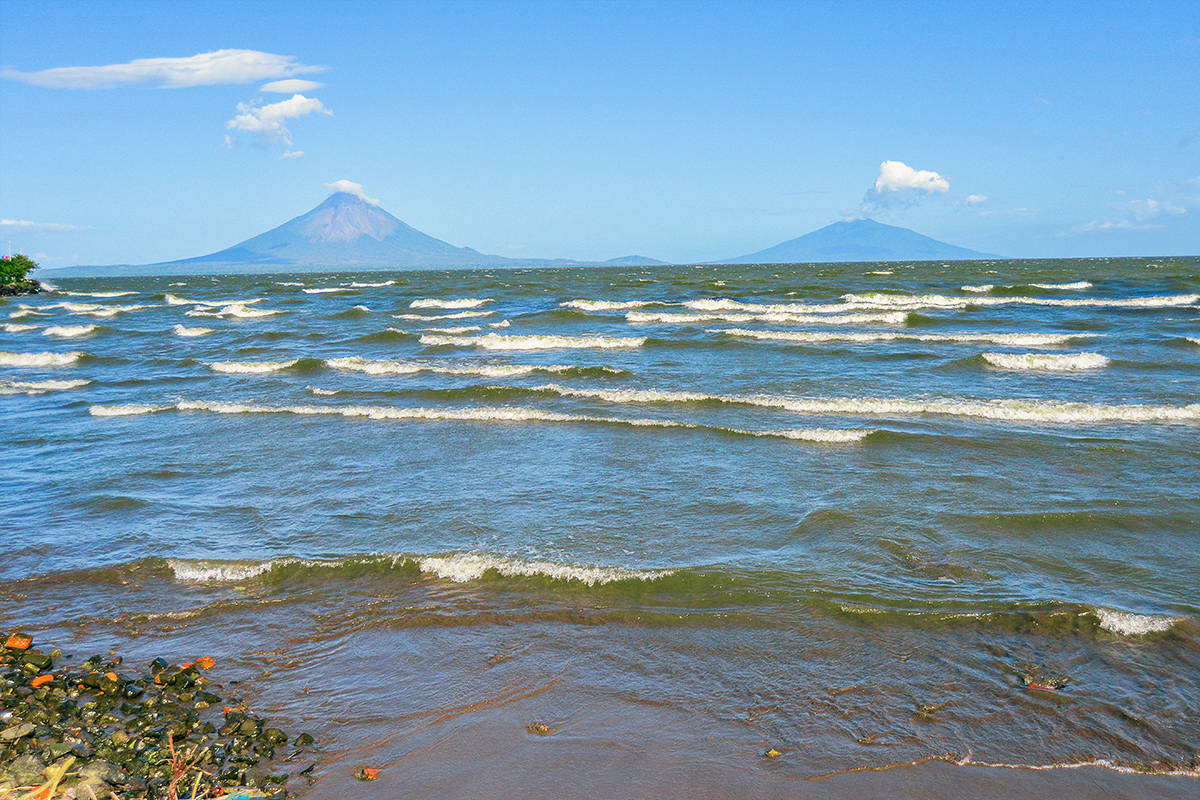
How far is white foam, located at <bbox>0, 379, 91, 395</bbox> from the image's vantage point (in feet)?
62.3

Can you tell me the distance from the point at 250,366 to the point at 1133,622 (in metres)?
21.2

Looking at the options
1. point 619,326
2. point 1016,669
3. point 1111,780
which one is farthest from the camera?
point 619,326

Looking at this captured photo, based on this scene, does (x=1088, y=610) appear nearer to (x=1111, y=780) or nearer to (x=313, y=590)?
(x=1111, y=780)

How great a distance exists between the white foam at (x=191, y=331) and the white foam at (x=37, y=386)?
1096cm

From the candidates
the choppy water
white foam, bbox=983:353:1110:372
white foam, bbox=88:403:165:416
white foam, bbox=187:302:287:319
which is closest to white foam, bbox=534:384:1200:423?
the choppy water

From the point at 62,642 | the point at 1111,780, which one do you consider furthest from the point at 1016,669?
the point at 62,642

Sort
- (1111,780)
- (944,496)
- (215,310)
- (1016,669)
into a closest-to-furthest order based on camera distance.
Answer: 1. (1111,780)
2. (1016,669)
3. (944,496)
4. (215,310)

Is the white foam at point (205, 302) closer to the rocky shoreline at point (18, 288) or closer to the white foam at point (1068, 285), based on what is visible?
Answer: the rocky shoreline at point (18, 288)

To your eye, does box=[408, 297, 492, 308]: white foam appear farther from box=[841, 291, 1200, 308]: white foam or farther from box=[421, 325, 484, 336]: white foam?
box=[841, 291, 1200, 308]: white foam

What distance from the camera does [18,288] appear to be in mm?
59625

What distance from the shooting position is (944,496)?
29.6 ft

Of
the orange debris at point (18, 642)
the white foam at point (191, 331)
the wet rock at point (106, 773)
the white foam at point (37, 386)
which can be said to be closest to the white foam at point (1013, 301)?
the white foam at point (191, 331)

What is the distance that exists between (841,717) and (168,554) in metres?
6.46

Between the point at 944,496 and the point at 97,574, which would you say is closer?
the point at 97,574
